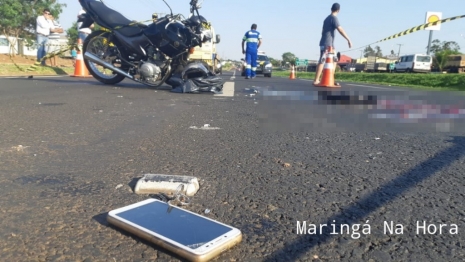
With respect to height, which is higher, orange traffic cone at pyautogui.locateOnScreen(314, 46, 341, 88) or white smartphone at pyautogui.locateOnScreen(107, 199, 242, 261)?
orange traffic cone at pyautogui.locateOnScreen(314, 46, 341, 88)

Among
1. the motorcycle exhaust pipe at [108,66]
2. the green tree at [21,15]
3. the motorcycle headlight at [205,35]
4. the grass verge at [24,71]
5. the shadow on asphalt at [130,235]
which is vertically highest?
the green tree at [21,15]

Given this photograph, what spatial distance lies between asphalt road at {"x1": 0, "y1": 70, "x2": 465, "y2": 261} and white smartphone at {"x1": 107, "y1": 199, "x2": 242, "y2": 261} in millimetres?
37

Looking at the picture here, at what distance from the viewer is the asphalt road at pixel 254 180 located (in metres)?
1.38

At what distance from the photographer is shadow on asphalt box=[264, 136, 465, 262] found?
1352 mm

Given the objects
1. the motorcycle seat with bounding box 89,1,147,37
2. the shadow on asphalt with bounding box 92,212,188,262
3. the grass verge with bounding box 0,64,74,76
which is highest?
the motorcycle seat with bounding box 89,1,147,37

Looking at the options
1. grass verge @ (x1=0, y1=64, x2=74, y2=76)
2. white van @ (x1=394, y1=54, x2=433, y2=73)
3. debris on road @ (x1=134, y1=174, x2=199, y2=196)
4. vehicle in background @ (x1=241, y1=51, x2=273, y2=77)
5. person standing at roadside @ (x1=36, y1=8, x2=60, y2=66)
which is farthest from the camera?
white van @ (x1=394, y1=54, x2=433, y2=73)

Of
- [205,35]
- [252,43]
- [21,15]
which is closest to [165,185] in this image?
[205,35]

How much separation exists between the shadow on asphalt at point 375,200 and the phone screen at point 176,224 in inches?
9.4

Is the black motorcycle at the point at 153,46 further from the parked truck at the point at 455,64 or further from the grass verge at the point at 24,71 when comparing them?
the parked truck at the point at 455,64

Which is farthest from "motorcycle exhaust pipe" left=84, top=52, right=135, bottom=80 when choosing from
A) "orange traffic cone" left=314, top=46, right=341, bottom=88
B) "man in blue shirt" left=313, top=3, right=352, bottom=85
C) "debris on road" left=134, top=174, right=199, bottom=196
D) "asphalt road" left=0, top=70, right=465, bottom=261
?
"debris on road" left=134, top=174, right=199, bottom=196

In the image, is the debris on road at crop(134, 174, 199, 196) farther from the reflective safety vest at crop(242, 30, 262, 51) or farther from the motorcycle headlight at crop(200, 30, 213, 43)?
the reflective safety vest at crop(242, 30, 262, 51)

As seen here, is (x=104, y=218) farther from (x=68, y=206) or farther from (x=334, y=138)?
(x=334, y=138)

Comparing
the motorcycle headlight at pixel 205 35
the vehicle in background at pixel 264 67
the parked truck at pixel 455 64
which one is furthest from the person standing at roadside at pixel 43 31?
the parked truck at pixel 455 64

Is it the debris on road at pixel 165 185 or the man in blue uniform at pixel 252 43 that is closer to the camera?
the debris on road at pixel 165 185
